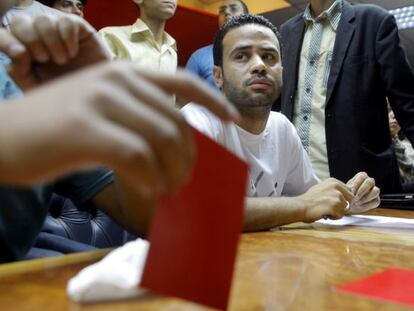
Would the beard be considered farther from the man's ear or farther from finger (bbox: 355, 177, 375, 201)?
finger (bbox: 355, 177, 375, 201)

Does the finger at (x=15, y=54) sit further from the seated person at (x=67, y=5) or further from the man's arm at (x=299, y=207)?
the seated person at (x=67, y=5)

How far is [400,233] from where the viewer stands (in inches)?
38.9

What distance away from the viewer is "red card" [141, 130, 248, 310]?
43 cm

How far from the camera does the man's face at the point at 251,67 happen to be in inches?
55.0

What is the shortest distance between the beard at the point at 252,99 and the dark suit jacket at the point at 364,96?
0.58 metres

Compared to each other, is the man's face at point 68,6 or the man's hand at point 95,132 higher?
the man's face at point 68,6

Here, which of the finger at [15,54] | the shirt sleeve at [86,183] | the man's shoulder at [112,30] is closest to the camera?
the finger at [15,54]

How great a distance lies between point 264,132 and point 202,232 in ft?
3.23

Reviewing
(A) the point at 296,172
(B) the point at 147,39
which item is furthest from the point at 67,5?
(A) the point at 296,172

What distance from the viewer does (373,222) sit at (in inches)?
45.6

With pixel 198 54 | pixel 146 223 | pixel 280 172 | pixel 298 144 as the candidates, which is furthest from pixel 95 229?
pixel 198 54

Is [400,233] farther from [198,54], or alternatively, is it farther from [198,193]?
[198,54]

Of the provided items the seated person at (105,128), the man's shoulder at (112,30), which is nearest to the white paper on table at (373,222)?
the seated person at (105,128)

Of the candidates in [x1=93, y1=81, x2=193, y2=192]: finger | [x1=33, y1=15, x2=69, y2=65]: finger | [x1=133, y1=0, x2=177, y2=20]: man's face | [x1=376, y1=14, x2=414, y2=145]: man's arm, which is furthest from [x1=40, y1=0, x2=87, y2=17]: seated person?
[x1=93, y1=81, x2=193, y2=192]: finger
